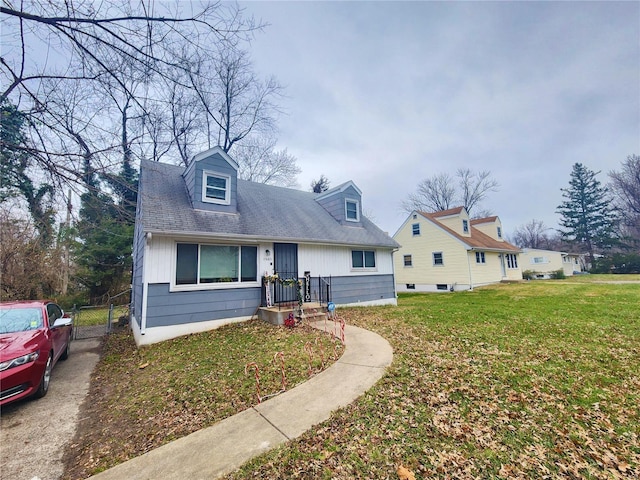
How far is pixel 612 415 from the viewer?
10.0 feet

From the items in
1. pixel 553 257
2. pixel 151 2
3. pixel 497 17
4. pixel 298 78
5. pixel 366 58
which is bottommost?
pixel 553 257

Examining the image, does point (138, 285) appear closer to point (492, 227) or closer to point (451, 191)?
point (492, 227)

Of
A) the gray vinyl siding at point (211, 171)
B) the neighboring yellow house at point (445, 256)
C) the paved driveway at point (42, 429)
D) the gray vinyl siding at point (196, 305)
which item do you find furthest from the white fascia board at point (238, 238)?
the neighboring yellow house at point (445, 256)

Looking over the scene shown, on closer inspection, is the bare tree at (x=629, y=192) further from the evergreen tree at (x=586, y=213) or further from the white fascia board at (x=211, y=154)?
the white fascia board at (x=211, y=154)

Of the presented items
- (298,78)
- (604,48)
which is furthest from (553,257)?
(298,78)

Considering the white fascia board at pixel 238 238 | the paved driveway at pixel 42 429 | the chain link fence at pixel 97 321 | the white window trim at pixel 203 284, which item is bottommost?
the paved driveway at pixel 42 429

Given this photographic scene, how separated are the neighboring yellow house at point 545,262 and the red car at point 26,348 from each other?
35946mm

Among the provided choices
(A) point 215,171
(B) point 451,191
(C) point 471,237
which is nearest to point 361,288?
(A) point 215,171

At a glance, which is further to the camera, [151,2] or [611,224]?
[611,224]

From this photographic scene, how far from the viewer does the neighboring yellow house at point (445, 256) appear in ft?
59.5

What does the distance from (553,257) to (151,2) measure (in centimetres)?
3988

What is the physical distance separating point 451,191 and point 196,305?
111 ft

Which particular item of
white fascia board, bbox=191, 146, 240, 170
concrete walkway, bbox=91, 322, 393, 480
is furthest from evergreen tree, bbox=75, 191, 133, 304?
concrete walkway, bbox=91, 322, 393, 480

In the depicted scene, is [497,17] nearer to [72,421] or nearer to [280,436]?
[280,436]
